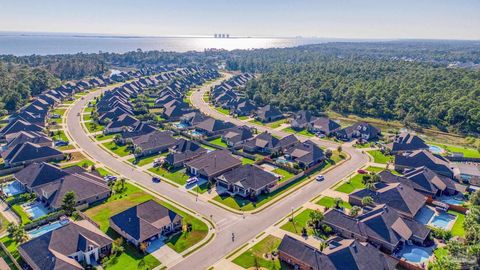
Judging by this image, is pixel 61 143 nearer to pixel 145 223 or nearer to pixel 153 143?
pixel 153 143

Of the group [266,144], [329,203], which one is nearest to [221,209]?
[329,203]

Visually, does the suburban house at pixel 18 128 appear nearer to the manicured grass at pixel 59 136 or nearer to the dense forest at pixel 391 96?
the manicured grass at pixel 59 136

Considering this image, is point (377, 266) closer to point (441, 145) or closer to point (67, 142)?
point (441, 145)

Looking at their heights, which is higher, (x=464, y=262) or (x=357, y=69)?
(x=357, y=69)

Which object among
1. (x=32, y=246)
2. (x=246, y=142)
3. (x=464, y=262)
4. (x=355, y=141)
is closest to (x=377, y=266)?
(x=464, y=262)

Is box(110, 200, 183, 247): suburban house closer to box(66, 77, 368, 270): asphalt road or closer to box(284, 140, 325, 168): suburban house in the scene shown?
box(66, 77, 368, 270): asphalt road

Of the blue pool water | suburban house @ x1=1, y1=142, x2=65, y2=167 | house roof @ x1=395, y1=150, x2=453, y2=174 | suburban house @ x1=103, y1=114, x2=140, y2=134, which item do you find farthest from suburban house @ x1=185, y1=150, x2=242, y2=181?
the blue pool water
